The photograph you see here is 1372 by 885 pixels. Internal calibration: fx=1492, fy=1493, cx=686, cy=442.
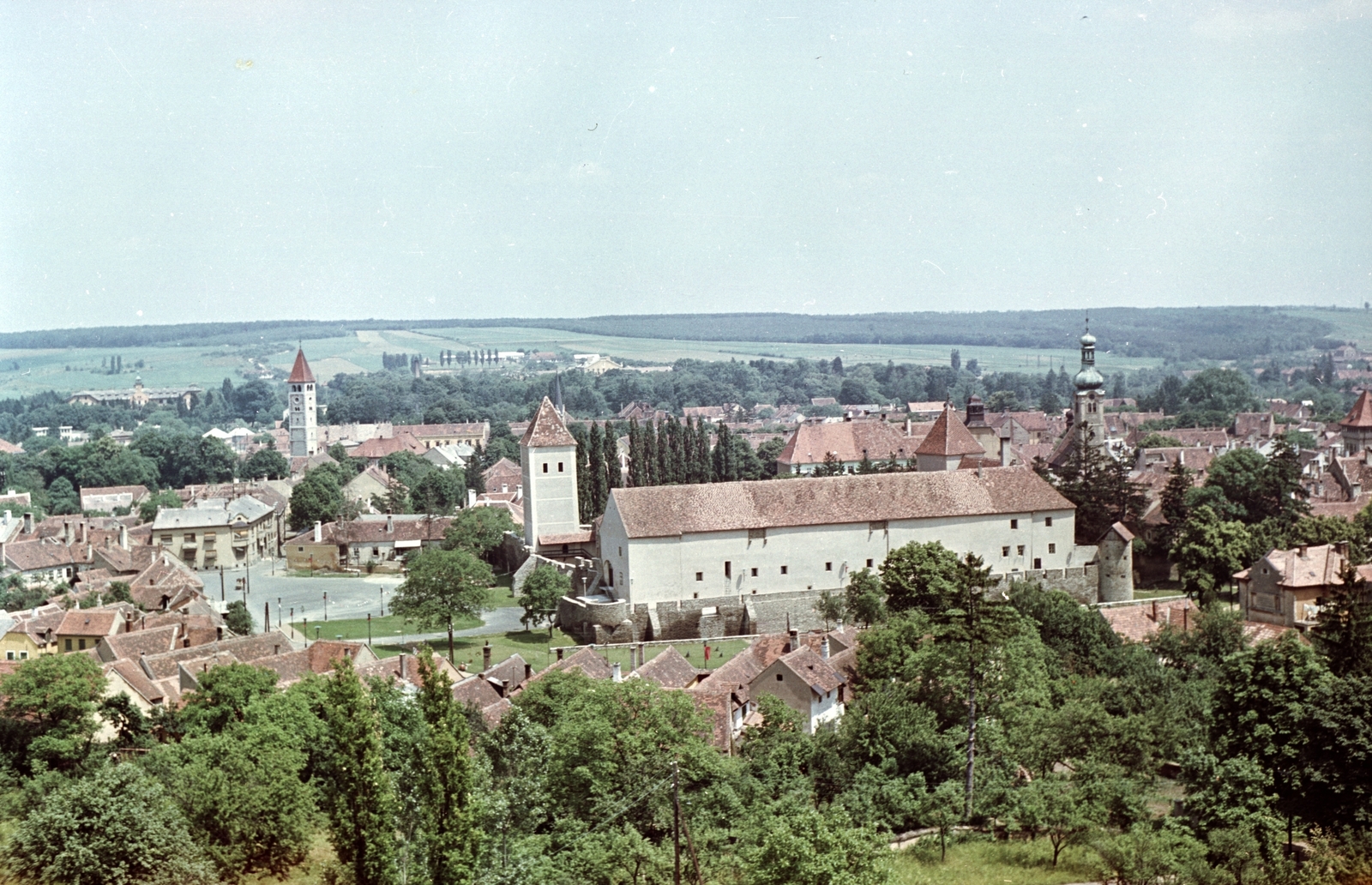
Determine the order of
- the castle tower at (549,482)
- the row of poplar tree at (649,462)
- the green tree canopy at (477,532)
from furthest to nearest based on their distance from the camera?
the row of poplar tree at (649,462), the green tree canopy at (477,532), the castle tower at (549,482)

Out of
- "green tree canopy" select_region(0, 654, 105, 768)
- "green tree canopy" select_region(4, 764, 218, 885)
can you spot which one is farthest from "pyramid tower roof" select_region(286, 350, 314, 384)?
"green tree canopy" select_region(4, 764, 218, 885)

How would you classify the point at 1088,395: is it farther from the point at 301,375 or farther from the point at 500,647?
the point at 301,375

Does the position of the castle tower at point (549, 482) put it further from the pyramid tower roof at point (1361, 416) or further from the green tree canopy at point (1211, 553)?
the pyramid tower roof at point (1361, 416)

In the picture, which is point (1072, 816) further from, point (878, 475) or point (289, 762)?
point (878, 475)

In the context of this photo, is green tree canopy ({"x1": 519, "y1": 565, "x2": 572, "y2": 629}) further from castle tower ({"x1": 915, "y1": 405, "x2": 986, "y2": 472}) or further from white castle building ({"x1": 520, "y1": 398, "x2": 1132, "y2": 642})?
castle tower ({"x1": 915, "y1": 405, "x2": 986, "y2": 472})

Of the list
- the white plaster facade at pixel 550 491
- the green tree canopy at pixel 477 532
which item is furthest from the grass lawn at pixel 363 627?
the white plaster facade at pixel 550 491

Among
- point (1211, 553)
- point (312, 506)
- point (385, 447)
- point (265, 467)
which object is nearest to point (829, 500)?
point (1211, 553)
